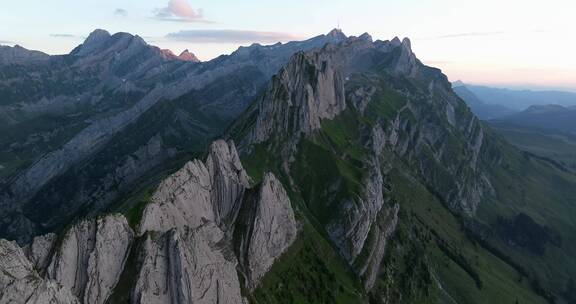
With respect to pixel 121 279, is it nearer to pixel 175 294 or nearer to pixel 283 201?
pixel 175 294

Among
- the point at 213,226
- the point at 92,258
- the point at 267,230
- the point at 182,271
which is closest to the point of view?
the point at 92,258

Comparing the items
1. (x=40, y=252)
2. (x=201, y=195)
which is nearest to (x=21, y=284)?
(x=40, y=252)

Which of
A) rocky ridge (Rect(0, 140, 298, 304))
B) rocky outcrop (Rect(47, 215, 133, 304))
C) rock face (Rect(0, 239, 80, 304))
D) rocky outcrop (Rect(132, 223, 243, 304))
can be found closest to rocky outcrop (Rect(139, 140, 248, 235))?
rocky ridge (Rect(0, 140, 298, 304))

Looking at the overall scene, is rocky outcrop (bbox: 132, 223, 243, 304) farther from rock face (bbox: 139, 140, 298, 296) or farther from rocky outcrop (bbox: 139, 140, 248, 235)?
rocky outcrop (bbox: 139, 140, 248, 235)

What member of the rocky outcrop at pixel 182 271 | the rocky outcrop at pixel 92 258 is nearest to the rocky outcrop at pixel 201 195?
the rocky outcrop at pixel 182 271

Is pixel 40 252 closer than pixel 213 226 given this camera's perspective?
Yes

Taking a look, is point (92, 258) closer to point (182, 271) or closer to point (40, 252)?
point (40, 252)

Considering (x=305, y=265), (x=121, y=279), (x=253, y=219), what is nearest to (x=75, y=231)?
(x=121, y=279)
